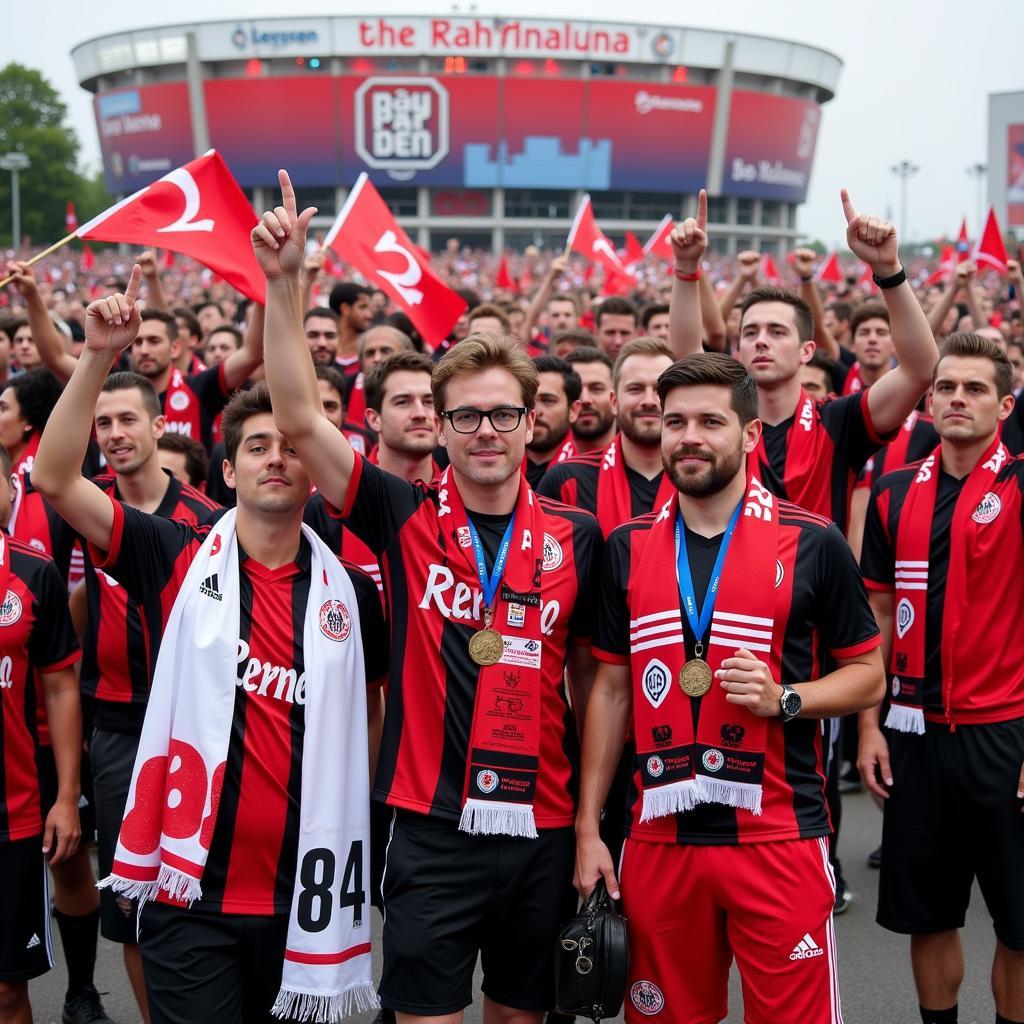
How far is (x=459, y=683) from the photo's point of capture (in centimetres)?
333

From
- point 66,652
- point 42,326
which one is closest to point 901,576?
point 66,652

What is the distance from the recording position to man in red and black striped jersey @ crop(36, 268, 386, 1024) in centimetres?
330

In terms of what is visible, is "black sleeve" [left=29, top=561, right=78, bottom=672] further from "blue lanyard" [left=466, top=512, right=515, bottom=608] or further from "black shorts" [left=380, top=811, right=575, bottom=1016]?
"blue lanyard" [left=466, top=512, right=515, bottom=608]

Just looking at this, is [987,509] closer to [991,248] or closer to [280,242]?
[280,242]

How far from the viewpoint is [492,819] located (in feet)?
10.6

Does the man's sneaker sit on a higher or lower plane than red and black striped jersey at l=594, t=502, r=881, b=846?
lower

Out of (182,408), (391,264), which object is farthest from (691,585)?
(391,264)

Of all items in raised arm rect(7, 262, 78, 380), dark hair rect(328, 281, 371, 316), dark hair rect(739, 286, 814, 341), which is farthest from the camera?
dark hair rect(328, 281, 371, 316)

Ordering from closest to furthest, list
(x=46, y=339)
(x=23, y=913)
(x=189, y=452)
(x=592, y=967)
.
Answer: (x=592, y=967), (x=23, y=913), (x=189, y=452), (x=46, y=339)

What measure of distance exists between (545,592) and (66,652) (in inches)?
68.0

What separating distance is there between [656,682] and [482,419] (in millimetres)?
873

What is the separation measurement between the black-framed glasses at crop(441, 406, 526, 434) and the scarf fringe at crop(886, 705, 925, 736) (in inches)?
70.7

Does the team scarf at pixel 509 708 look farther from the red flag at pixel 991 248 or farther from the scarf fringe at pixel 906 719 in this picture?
the red flag at pixel 991 248

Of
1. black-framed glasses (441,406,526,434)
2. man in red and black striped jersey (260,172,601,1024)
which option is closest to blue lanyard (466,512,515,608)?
man in red and black striped jersey (260,172,601,1024)
